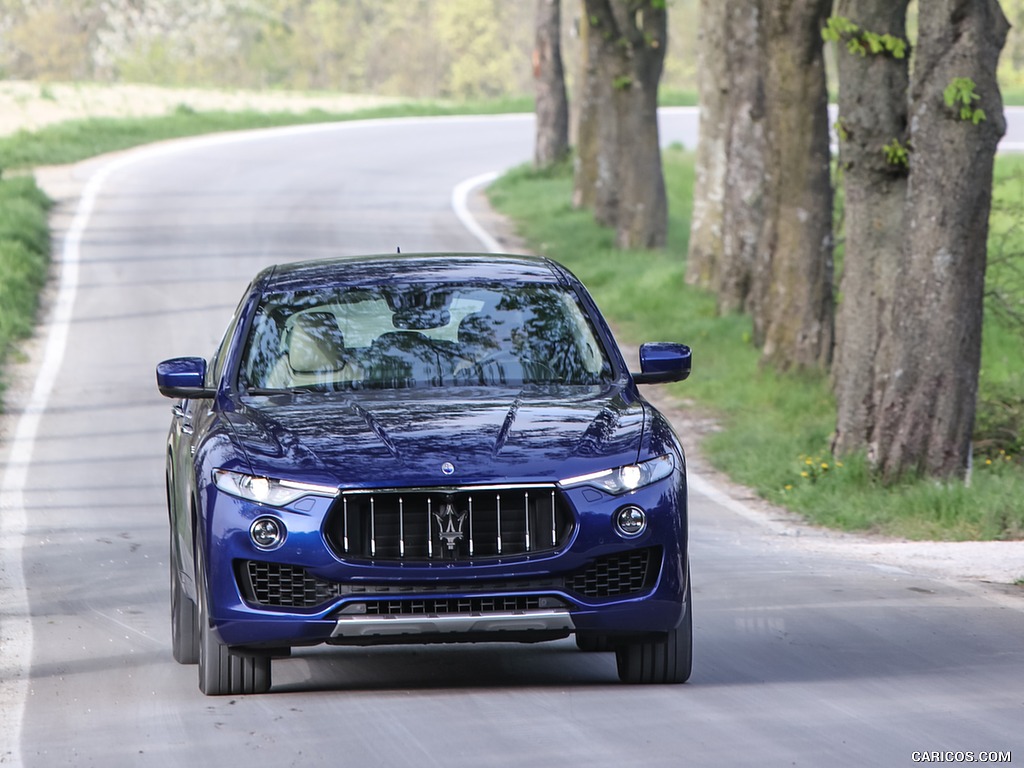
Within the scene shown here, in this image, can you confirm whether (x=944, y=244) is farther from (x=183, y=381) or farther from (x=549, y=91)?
(x=549, y=91)

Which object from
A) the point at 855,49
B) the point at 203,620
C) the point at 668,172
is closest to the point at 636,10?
the point at 668,172

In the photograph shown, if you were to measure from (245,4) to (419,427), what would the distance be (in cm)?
8820

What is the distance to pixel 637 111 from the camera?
1061 inches

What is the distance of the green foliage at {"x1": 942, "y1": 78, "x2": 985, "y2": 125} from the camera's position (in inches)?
489

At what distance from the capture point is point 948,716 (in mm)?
6781

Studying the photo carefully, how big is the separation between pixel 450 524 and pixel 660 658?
1.08m

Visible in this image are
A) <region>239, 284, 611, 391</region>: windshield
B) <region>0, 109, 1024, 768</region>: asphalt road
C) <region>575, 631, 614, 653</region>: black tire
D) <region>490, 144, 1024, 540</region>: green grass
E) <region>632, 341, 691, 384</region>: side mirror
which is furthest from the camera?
<region>490, 144, 1024, 540</region>: green grass

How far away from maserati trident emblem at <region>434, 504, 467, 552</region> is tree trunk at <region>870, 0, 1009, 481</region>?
6.75 meters

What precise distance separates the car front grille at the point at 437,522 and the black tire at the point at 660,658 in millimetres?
771

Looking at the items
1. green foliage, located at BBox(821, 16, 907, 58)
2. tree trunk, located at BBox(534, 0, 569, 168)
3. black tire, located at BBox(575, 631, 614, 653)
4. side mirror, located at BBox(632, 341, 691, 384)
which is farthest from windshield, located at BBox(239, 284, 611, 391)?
tree trunk, located at BBox(534, 0, 569, 168)

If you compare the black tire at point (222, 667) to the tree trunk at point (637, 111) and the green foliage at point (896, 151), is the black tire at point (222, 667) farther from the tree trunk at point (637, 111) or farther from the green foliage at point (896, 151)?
the tree trunk at point (637, 111)

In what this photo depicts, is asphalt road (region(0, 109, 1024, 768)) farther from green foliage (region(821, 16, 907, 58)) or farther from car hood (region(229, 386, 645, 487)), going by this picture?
green foliage (region(821, 16, 907, 58))

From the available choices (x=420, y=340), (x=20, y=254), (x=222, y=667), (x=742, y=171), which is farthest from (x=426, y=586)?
(x=20, y=254)

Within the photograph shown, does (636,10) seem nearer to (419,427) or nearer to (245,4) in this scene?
(419,427)
